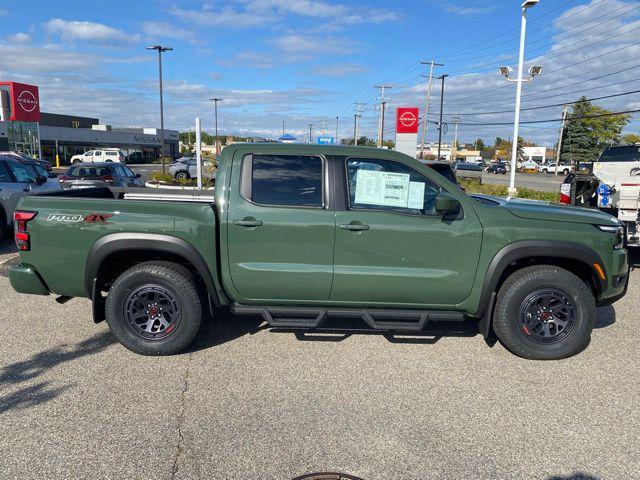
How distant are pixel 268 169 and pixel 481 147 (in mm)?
158281

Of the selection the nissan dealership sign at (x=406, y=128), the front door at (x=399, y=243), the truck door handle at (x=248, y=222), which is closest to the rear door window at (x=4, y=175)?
the truck door handle at (x=248, y=222)

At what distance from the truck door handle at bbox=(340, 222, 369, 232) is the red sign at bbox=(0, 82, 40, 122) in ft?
150

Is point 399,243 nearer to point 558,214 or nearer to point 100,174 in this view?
point 558,214

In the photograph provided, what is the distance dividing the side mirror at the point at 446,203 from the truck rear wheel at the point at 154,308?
7.29ft

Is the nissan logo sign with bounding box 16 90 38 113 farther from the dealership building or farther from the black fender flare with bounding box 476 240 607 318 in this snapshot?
the black fender flare with bounding box 476 240 607 318

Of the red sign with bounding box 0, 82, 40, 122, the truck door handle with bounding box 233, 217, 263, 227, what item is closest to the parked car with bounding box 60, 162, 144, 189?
the truck door handle with bounding box 233, 217, 263, 227

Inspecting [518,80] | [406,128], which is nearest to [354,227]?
[406,128]

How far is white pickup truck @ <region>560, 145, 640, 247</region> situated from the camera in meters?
7.29

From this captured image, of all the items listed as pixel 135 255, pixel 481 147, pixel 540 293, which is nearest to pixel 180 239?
pixel 135 255

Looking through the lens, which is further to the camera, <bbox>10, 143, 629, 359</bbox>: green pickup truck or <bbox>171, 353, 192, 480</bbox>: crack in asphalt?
<bbox>10, 143, 629, 359</bbox>: green pickup truck

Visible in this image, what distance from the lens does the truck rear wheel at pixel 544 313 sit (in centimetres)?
414

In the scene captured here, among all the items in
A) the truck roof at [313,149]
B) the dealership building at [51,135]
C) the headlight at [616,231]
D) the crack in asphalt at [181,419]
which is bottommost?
the crack in asphalt at [181,419]

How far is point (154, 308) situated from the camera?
4211 mm

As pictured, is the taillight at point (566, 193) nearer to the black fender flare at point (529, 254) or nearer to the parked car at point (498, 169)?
the black fender flare at point (529, 254)
